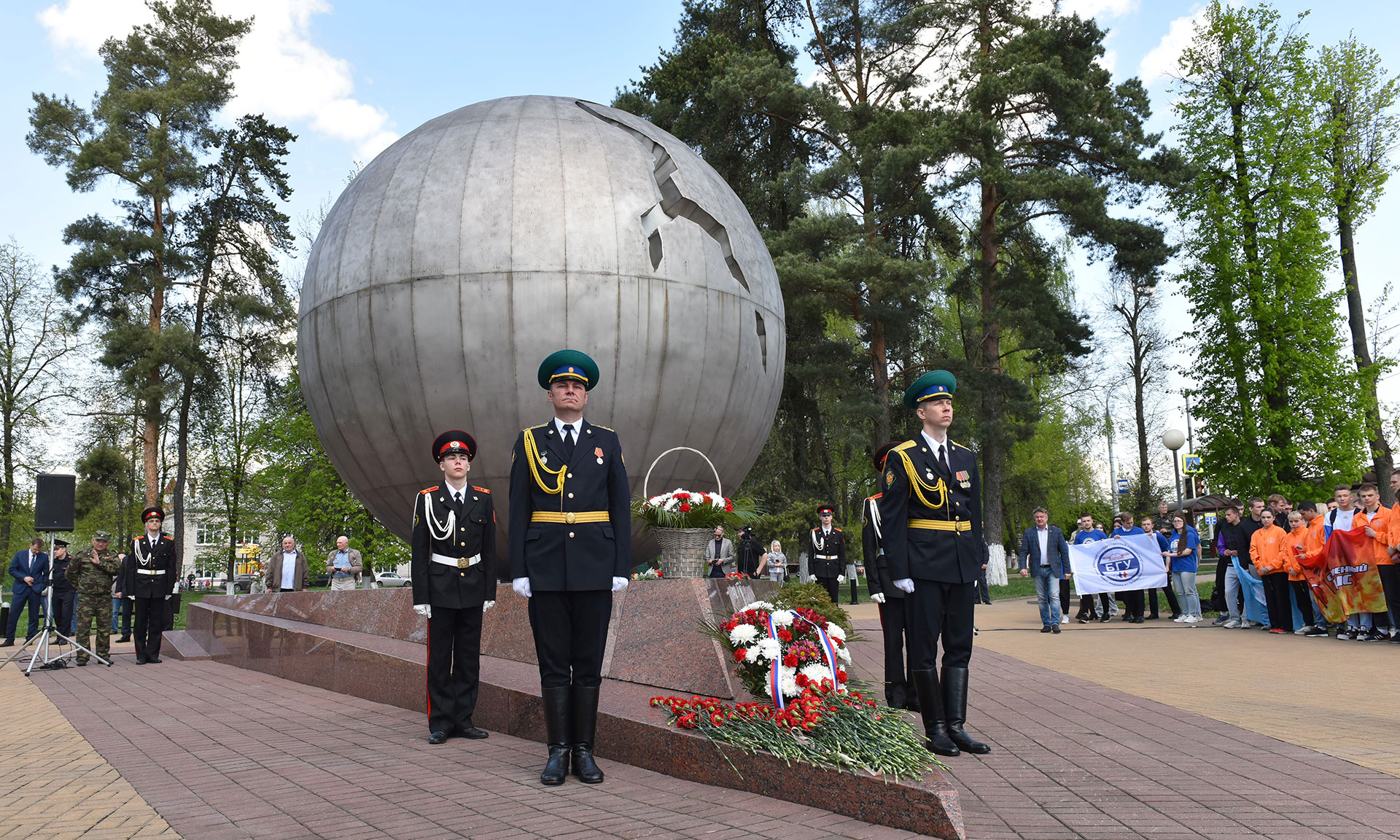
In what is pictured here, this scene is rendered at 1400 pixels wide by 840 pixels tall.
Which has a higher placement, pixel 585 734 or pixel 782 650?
pixel 782 650

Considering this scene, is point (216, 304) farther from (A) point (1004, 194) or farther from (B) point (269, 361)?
(A) point (1004, 194)

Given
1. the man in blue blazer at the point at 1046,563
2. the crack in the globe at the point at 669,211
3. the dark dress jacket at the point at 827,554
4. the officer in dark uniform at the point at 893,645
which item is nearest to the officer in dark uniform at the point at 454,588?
the officer in dark uniform at the point at 893,645

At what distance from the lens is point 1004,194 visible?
69.5 ft

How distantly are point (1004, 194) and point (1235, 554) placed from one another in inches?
434

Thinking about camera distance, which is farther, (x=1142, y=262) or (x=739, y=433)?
(x=1142, y=262)

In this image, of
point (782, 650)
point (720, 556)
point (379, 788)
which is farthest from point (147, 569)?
point (782, 650)

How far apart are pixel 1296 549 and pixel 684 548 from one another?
307 inches

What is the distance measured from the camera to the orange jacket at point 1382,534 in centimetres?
980

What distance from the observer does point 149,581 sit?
1105 cm

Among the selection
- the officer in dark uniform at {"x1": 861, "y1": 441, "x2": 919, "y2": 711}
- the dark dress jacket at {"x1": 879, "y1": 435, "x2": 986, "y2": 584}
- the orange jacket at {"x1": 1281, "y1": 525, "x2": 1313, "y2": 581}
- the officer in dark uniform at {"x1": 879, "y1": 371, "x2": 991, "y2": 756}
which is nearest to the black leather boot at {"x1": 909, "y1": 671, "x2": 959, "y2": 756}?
the officer in dark uniform at {"x1": 879, "y1": 371, "x2": 991, "y2": 756}

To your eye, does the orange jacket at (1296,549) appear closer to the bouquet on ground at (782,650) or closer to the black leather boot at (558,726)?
the bouquet on ground at (782,650)

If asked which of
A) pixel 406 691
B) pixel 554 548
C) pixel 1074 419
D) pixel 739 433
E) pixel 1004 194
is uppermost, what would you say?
pixel 1004 194

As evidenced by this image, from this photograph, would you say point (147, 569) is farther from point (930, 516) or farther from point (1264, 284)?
point (1264, 284)

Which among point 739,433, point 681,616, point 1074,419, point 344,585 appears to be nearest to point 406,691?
point 681,616
